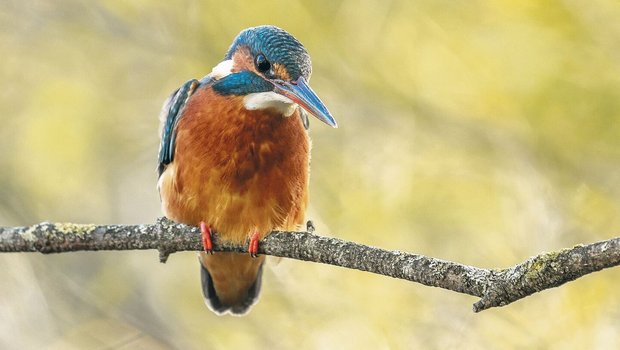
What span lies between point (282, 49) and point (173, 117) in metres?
0.95

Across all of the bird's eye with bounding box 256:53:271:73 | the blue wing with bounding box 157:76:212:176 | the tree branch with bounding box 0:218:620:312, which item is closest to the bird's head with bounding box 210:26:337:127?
the bird's eye with bounding box 256:53:271:73

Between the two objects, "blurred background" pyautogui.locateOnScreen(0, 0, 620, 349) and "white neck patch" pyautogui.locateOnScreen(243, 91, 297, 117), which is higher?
"blurred background" pyautogui.locateOnScreen(0, 0, 620, 349)

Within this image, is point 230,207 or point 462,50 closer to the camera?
point 230,207

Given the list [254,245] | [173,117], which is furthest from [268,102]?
[173,117]

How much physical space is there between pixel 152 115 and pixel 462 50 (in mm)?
2507

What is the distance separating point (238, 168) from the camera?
4.03m

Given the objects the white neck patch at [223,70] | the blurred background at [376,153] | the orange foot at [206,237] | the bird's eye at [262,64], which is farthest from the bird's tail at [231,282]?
the bird's eye at [262,64]

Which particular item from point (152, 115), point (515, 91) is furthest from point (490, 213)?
point (152, 115)

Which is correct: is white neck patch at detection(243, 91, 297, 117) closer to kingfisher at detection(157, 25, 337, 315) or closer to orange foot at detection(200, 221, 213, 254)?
kingfisher at detection(157, 25, 337, 315)

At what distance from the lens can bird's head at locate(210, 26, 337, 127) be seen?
3.71 metres

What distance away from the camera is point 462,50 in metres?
5.12

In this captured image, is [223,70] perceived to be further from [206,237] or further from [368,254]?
[368,254]

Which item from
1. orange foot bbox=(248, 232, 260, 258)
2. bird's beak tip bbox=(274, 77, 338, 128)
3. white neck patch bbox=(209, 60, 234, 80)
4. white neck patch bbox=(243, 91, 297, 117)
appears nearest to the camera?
bird's beak tip bbox=(274, 77, 338, 128)

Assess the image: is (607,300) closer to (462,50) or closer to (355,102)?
(462,50)
